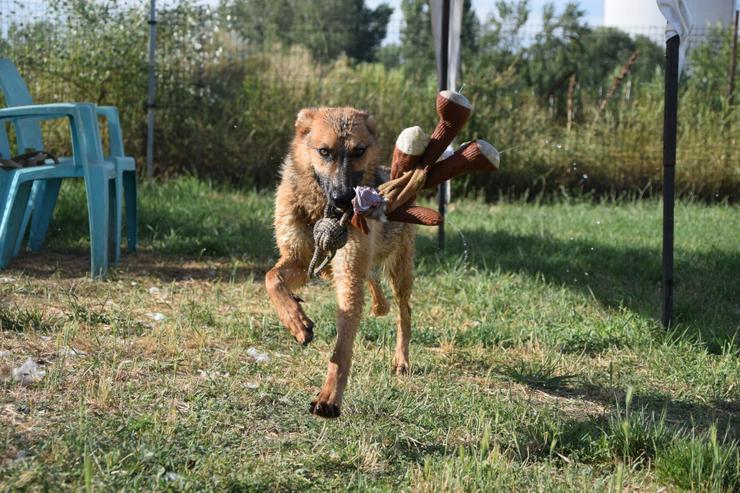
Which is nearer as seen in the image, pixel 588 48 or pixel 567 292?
pixel 567 292

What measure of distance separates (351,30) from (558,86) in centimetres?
363

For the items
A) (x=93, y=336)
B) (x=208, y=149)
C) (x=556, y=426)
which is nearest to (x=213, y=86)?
(x=208, y=149)

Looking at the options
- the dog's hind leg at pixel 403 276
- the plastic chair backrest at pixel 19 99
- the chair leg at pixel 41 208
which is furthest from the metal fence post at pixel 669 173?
the plastic chair backrest at pixel 19 99

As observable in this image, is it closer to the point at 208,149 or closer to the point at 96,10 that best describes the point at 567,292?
the point at 208,149

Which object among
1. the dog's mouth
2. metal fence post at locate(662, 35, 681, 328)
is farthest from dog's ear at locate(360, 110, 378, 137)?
metal fence post at locate(662, 35, 681, 328)

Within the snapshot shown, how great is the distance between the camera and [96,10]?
387 inches

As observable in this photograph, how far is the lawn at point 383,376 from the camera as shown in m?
2.71

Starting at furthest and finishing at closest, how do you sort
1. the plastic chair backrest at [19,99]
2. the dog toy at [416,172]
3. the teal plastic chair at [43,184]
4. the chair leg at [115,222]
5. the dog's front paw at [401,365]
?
1. the plastic chair backrest at [19,99]
2. the teal plastic chair at [43,184]
3. the chair leg at [115,222]
4. the dog's front paw at [401,365]
5. the dog toy at [416,172]

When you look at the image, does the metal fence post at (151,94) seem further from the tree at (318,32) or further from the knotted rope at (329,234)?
the knotted rope at (329,234)

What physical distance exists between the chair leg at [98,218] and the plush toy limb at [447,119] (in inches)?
116

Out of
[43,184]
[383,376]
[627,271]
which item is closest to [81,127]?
[43,184]

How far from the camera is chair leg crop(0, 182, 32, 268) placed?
18.1 ft

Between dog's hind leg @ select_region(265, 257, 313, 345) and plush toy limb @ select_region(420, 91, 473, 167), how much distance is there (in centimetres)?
74

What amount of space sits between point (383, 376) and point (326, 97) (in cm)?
717
